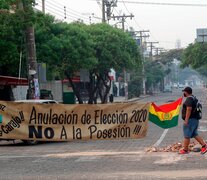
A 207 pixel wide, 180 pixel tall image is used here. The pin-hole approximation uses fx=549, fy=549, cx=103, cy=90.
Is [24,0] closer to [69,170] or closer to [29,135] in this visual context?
[29,135]

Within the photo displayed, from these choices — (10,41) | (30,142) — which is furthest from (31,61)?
(10,41)

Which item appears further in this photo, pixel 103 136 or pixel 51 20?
pixel 51 20

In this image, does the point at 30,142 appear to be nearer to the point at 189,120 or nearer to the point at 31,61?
the point at 31,61

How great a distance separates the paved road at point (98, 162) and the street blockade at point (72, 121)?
17.0 inches

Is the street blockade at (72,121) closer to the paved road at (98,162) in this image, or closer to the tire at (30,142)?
the paved road at (98,162)

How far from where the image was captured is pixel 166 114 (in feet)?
54.4

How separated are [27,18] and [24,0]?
43.1 inches

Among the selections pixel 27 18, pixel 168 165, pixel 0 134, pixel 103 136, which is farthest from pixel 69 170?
pixel 27 18

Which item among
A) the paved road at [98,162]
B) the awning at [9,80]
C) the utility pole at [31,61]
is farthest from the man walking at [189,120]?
the awning at [9,80]

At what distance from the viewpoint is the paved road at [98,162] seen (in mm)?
11266

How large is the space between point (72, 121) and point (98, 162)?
12.8 feet

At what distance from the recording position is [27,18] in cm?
2391

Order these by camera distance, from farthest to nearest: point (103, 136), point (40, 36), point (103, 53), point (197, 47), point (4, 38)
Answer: point (197, 47) < point (103, 53) < point (40, 36) < point (4, 38) < point (103, 136)

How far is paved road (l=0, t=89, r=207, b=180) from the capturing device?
37.0ft
